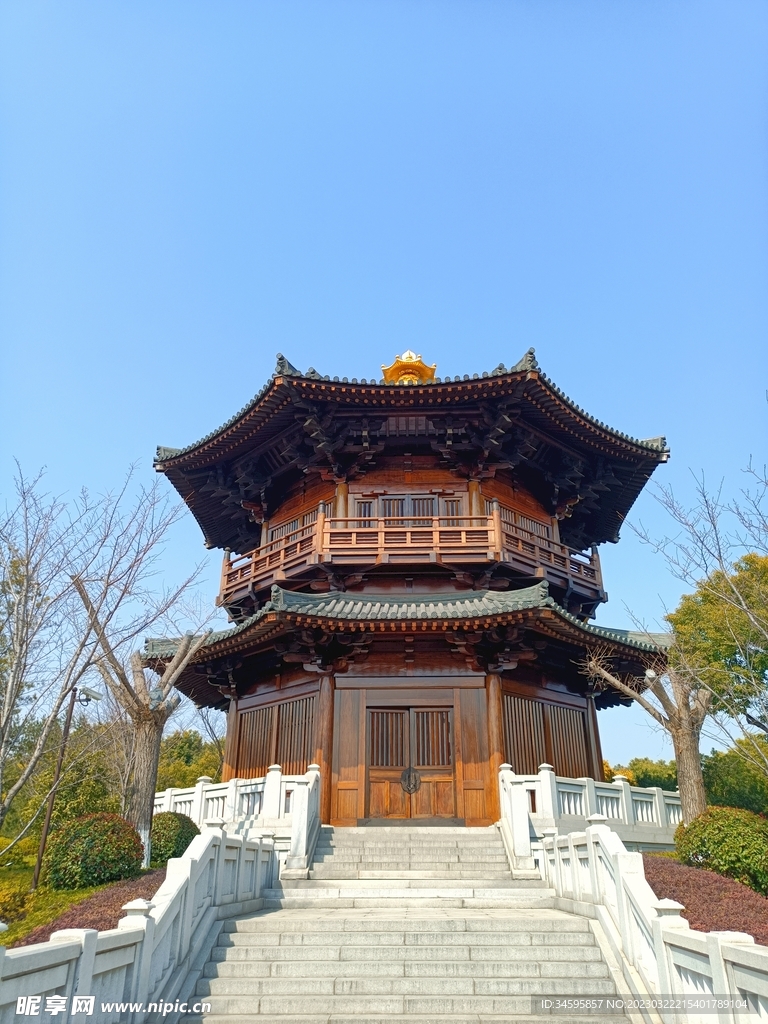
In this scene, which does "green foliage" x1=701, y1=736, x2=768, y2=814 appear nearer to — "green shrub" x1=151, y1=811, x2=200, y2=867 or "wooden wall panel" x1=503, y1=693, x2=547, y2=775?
"wooden wall panel" x1=503, y1=693, x2=547, y2=775

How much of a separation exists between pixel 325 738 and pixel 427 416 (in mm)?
7852

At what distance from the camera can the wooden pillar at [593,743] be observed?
1794cm

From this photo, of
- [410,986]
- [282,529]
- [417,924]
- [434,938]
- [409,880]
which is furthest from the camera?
[282,529]

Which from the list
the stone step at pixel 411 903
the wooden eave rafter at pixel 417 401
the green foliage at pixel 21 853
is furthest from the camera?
the green foliage at pixel 21 853

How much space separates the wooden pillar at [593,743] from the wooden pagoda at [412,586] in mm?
70

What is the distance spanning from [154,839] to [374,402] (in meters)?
10.3

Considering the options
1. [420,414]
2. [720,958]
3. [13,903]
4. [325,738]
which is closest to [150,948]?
[720,958]

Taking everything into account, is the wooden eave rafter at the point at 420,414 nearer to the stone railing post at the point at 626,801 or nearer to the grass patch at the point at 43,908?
the stone railing post at the point at 626,801

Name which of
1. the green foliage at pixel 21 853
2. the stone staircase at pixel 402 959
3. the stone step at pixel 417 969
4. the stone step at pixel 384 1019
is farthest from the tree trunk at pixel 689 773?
the green foliage at pixel 21 853

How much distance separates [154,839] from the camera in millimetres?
13734

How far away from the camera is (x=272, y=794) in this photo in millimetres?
13359

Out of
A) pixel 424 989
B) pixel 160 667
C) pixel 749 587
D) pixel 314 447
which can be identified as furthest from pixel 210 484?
pixel 424 989

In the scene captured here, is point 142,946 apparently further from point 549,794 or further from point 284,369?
point 284,369

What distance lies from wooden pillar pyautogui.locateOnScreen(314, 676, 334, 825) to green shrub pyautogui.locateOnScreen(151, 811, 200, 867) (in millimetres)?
2625
